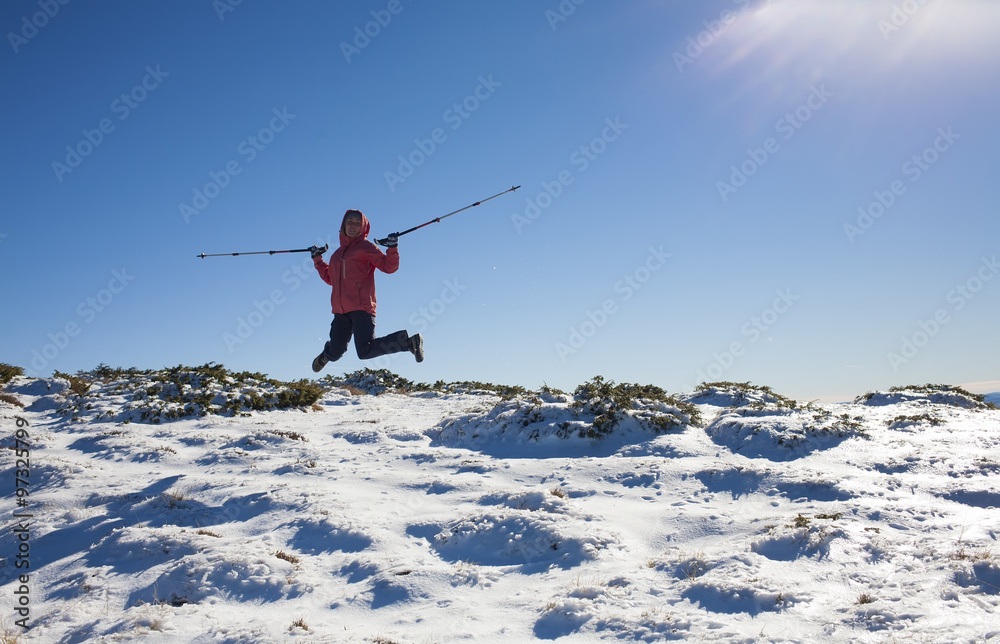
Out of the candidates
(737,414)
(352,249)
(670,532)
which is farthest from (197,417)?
(737,414)

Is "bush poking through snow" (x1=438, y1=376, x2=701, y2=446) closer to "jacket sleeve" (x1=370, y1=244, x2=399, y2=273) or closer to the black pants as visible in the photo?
the black pants

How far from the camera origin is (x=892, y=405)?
44.1 feet

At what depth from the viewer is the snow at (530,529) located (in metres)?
4.07

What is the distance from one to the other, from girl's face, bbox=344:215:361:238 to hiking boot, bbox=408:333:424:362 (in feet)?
7.04

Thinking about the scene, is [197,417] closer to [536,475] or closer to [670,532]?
[536,475]

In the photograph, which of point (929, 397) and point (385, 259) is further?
point (929, 397)

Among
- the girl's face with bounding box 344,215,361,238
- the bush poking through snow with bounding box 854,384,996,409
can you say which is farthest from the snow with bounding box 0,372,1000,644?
the girl's face with bounding box 344,215,361,238

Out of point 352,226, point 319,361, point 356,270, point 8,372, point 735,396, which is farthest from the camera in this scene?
point 8,372

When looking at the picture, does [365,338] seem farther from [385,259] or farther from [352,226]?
[352,226]

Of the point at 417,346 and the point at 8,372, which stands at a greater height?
the point at 8,372

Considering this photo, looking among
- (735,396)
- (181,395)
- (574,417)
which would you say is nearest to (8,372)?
(181,395)

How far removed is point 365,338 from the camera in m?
9.35

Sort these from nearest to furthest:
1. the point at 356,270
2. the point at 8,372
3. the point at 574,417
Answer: the point at 356,270, the point at 574,417, the point at 8,372

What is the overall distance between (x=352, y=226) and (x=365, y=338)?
2.02 metres
